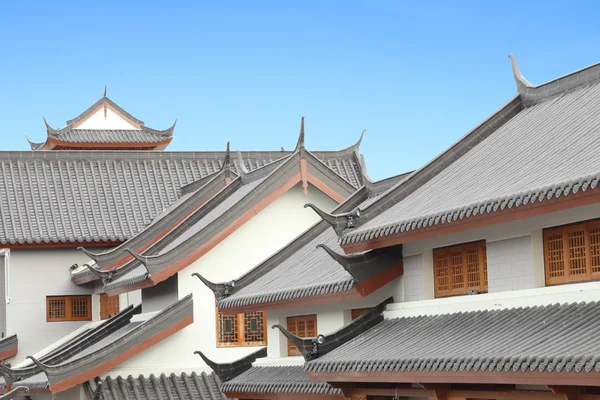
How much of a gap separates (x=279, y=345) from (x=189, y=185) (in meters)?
Result: 11.8

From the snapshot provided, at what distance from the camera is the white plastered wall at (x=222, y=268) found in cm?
2520

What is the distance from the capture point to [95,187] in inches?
1404

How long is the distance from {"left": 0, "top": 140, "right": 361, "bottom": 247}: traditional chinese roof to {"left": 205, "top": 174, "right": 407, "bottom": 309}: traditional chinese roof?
9249mm

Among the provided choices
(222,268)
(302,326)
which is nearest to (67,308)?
(222,268)

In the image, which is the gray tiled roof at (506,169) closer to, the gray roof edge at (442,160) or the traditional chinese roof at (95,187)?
the gray roof edge at (442,160)

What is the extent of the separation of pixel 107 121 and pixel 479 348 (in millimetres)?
35499

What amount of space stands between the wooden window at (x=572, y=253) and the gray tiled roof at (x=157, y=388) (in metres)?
10.8

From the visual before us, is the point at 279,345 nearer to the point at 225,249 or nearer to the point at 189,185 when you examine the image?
the point at 225,249

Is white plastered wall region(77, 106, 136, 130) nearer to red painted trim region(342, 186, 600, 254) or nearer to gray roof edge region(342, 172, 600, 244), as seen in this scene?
red painted trim region(342, 186, 600, 254)

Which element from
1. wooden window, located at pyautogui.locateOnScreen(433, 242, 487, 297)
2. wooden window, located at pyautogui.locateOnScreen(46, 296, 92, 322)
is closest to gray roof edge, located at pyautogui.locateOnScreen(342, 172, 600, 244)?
wooden window, located at pyautogui.locateOnScreen(433, 242, 487, 297)

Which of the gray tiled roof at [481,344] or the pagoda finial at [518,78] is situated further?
the pagoda finial at [518,78]

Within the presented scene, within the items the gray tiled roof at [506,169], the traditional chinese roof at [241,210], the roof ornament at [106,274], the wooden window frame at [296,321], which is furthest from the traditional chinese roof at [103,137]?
the gray tiled roof at [506,169]

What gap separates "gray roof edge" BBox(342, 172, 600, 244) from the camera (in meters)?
13.9

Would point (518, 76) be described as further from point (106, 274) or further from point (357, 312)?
point (106, 274)
